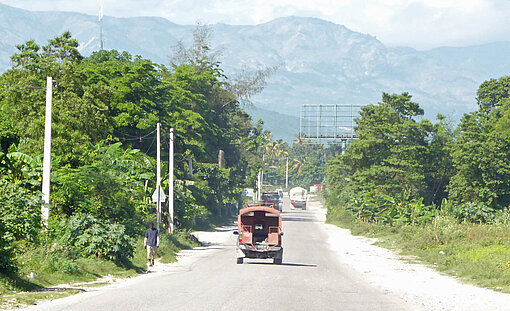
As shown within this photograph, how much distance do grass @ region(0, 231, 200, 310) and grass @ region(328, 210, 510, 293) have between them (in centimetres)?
1297

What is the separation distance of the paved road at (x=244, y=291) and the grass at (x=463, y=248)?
4691 mm

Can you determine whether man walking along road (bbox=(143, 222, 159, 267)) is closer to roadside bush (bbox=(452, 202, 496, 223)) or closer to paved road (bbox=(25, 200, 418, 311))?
paved road (bbox=(25, 200, 418, 311))

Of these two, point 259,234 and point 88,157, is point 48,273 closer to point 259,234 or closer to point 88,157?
point 88,157

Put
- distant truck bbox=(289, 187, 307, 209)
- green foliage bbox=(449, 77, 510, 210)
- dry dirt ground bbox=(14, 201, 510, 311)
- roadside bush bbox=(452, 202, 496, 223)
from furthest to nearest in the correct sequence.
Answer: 1. distant truck bbox=(289, 187, 307, 209)
2. green foliage bbox=(449, 77, 510, 210)
3. roadside bush bbox=(452, 202, 496, 223)
4. dry dirt ground bbox=(14, 201, 510, 311)

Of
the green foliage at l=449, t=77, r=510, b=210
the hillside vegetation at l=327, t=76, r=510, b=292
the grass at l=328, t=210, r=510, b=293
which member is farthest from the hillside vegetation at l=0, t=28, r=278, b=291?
the green foliage at l=449, t=77, r=510, b=210

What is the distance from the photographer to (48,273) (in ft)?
66.6

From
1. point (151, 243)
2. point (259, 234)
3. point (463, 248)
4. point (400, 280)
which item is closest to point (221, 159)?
point (259, 234)

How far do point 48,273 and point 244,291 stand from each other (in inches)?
240

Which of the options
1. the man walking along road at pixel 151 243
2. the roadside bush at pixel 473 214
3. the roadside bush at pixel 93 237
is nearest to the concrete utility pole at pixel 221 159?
the roadside bush at pixel 473 214

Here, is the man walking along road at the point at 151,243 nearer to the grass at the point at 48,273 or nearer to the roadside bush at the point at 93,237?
the grass at the point at 48,273

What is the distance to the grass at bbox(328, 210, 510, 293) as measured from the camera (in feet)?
84.2

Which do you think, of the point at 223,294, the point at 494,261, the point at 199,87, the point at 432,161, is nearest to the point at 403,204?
the point at 432,161

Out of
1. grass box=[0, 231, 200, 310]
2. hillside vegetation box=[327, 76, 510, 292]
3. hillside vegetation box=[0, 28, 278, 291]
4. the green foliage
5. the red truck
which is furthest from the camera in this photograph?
the green foliage

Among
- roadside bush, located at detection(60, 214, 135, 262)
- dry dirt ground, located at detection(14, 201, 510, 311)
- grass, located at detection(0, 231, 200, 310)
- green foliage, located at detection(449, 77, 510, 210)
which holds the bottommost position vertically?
dry dirt ground, located at detection(14, 201, 510, 311)
